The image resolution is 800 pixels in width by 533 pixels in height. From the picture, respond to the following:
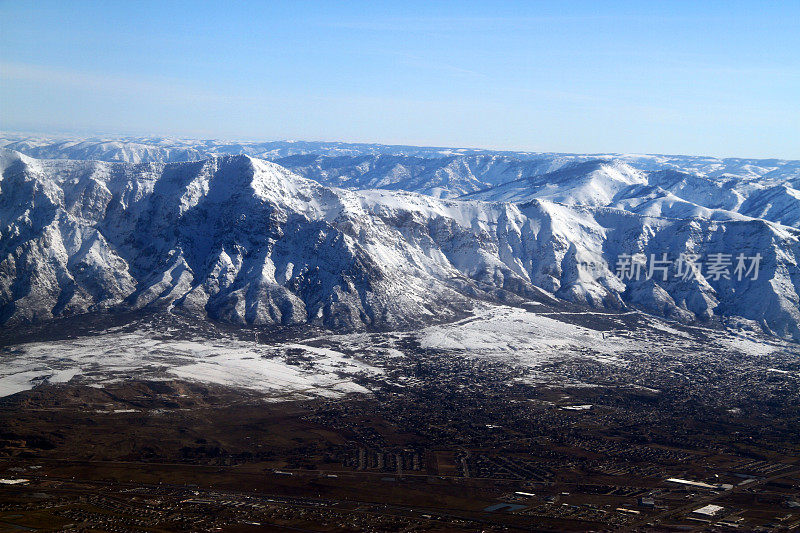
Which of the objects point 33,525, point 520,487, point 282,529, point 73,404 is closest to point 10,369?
point 73,404

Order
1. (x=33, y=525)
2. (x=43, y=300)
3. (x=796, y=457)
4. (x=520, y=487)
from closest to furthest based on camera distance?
(x=33, y=525), (x=520, y=487), (x=796, y=457), (x=43, y=300)

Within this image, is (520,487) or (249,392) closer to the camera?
(520,487)

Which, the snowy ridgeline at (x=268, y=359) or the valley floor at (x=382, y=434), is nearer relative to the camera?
the valley floor at (x=382, y=434)

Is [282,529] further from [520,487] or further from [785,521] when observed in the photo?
[785,521]

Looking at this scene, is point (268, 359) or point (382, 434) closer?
point (382, 434)

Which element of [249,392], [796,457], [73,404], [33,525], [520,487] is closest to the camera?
[33,525]

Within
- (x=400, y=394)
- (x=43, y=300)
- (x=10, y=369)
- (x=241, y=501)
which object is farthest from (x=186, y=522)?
(x=43, y=300)

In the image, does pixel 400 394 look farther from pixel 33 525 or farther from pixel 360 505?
pixel 33 525

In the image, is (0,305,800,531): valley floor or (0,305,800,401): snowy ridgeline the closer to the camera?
(0,305,800,531): valley floor

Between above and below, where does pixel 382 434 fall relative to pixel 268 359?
above
